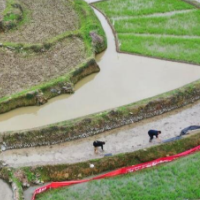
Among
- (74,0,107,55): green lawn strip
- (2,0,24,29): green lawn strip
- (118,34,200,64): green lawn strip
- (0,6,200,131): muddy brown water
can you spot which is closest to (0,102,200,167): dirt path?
(0,6,200,131): muddy brown water

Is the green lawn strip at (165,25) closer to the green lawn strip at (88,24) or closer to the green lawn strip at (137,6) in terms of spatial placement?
the green lawn strip at (137,6)

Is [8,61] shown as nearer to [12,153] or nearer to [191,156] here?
[12,153]

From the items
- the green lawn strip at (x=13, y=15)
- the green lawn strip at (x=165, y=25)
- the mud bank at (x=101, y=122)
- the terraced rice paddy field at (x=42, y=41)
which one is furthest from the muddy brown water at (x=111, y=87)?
the green lawn strip at (x=13, y=15)

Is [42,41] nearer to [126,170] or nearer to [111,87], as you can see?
[111,87]

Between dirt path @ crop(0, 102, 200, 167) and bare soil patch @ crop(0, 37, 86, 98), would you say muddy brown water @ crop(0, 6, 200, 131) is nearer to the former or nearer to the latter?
bare soil patch @ crop(0, 37, 86, 98)

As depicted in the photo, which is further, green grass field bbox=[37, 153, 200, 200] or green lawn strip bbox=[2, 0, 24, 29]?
green lawn strip bbox=[2, 0, 24, 29]

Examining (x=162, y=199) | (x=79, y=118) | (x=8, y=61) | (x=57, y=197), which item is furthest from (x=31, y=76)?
(x=162, y=199)

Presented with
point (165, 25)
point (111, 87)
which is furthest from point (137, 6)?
point (111, 87)
